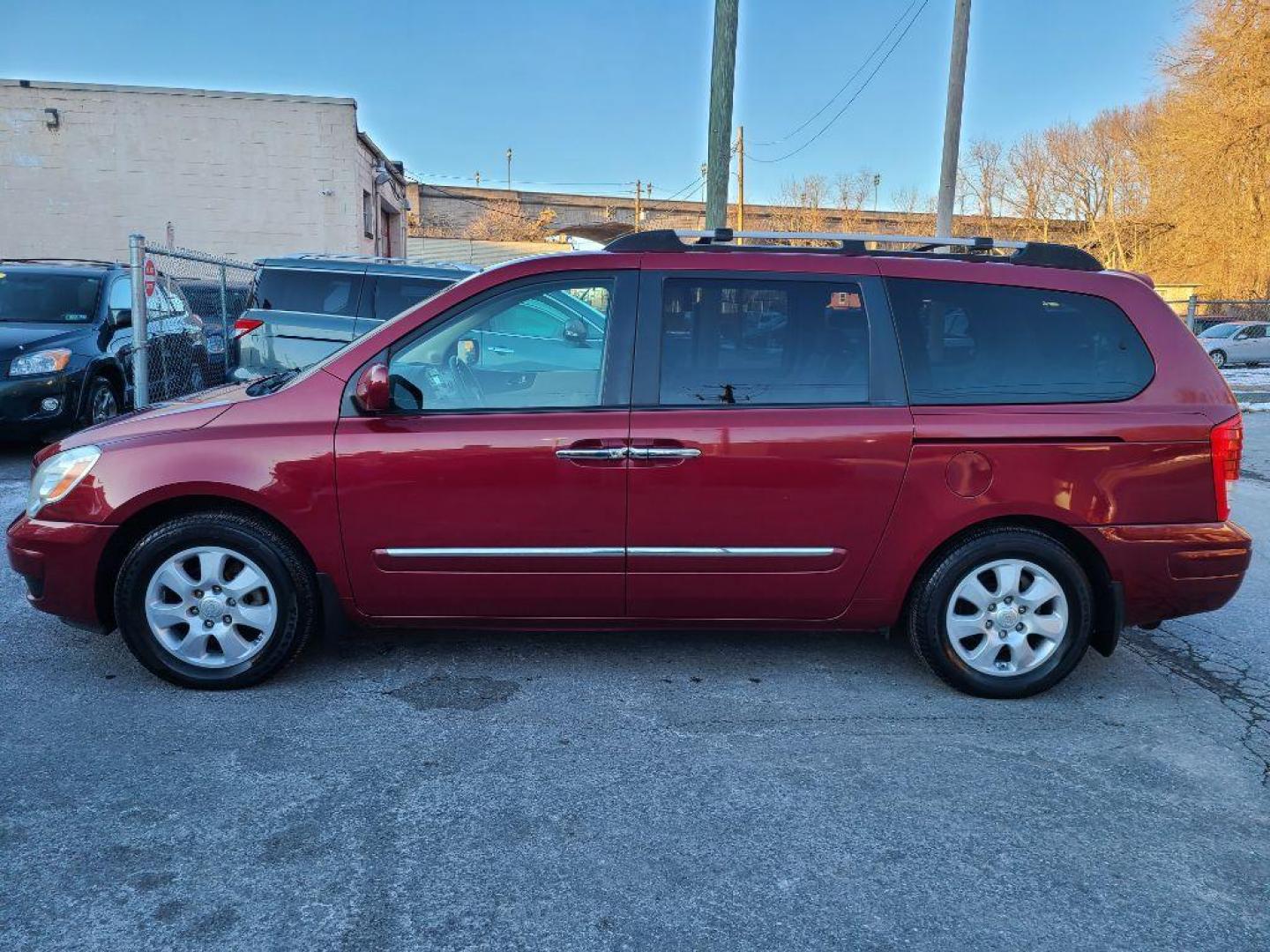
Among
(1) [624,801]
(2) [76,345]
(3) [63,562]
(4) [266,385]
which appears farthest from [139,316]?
(1) [624,801]

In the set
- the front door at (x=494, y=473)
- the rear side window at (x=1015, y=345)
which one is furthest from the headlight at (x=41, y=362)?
the rear side window at (x=1015, y=345)

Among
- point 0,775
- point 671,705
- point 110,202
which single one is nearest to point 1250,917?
point 671,705

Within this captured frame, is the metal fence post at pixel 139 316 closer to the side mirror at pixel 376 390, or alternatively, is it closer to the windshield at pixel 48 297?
the windshield at pixel 48 297

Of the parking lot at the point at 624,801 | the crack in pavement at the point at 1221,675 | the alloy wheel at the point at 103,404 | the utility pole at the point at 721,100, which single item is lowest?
the parking lot at the point at 624,801

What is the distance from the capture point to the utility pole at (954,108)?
13352mm

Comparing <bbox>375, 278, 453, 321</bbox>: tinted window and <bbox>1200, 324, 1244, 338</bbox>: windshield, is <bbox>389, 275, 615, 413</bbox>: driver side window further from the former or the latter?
<bbox>1200, 324, 1244, 338</bbox>: windshield

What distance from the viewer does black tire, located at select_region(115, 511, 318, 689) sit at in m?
3.58

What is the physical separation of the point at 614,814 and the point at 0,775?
1981mm

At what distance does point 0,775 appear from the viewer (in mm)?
2961

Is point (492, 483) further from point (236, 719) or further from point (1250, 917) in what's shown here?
point (1250, 917)

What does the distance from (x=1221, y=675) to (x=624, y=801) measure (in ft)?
9.35

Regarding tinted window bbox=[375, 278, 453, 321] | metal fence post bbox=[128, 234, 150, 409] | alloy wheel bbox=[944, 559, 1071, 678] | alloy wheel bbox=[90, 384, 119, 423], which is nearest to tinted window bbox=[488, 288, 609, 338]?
alloy wheel bbox=[944, 559, 1071, 678]

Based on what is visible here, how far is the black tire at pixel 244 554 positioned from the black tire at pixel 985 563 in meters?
2.48

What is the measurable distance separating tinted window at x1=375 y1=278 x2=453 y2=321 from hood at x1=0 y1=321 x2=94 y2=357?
2591 millimetres
